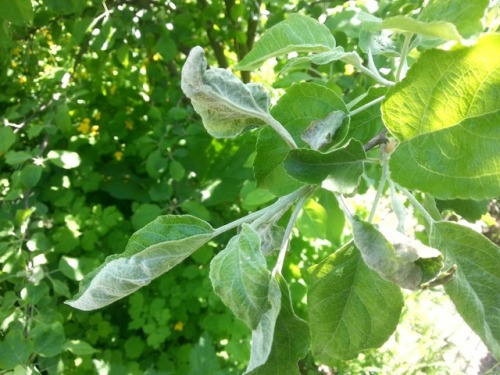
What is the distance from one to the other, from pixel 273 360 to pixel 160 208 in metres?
1.40

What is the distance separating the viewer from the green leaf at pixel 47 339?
4.65ft

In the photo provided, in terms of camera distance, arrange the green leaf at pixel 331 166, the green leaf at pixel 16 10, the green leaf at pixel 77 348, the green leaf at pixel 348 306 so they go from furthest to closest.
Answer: the green leaf at pixel 77 348, the green leaf at pixel 16 10, the green leaf at pixel 348 306, the green leaf at pixel 331 166

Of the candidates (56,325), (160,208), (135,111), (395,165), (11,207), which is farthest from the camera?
(135,111)

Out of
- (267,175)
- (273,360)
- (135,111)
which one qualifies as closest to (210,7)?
(135,111)

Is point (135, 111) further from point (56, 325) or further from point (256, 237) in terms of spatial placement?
point (256, 237)

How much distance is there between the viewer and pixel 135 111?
7.53ft

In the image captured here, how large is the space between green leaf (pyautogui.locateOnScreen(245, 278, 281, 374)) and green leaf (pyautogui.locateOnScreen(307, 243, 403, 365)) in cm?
14

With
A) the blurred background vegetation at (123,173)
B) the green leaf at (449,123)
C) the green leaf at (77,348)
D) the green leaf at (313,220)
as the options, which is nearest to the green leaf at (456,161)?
the green leaf at (449,123)

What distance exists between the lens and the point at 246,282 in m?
0.47

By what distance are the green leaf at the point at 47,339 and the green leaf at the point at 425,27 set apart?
4.11ft

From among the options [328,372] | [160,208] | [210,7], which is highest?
[210,7]

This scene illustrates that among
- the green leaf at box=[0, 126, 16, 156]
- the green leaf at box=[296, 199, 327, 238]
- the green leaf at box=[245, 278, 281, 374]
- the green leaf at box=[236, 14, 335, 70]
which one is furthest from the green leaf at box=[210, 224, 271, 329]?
the green leaf at box=[0, 126, 16, 156]

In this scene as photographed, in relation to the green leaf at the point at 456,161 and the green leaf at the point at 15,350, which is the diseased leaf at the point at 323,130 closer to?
the green leaf at the point at 456,161

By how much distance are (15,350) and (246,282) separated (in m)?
1.09
